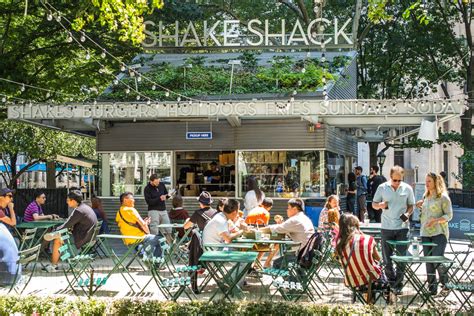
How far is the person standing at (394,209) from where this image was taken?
9023 millimetres

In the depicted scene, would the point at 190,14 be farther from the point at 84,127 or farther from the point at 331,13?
the point at 331,13

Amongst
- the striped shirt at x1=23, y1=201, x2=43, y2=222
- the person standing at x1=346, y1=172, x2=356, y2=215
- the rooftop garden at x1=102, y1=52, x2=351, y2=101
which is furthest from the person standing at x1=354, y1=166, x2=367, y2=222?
the striped shirt at x1=23, y1=201, x2=43, y2=222

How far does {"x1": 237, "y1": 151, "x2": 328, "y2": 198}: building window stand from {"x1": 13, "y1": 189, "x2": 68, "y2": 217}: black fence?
9.61m

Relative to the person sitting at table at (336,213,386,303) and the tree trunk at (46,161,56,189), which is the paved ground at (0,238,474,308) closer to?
the person sitting at table at (336,213,386,303)

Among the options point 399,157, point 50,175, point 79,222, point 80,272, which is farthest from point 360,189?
point 399,157

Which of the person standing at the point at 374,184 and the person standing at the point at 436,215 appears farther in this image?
the person standing at the point at 374,184

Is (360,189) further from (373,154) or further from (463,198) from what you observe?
(373,154)

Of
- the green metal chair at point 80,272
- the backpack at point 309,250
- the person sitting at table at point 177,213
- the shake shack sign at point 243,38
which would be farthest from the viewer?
the shake shack sign at point 243,38

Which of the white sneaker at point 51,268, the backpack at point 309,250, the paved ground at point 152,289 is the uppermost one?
the backpack at point 309,250

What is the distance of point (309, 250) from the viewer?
8.18 meters

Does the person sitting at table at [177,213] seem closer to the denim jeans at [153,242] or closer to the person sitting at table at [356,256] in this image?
the denim jeans at [153,242]

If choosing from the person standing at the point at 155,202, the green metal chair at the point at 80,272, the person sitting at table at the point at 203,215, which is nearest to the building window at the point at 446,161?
the person standing at the point at 155,202

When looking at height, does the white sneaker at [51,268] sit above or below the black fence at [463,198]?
below

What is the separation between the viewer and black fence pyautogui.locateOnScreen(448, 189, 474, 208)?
18812mm
